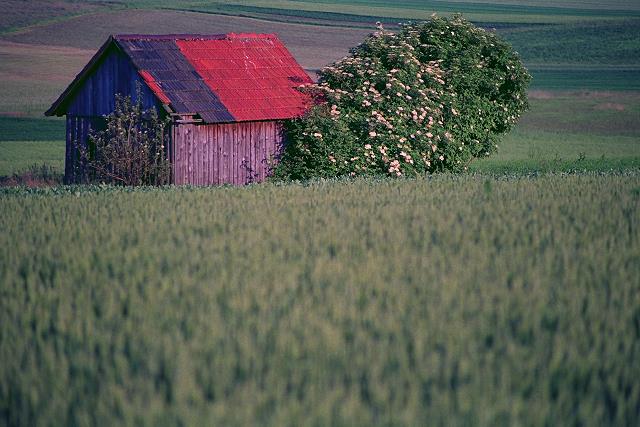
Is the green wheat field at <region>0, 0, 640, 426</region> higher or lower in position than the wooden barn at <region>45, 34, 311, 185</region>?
lower

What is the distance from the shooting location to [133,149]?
23.0 metres

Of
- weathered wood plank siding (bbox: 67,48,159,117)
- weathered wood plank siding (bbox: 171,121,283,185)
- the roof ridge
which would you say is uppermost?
the roof ridge

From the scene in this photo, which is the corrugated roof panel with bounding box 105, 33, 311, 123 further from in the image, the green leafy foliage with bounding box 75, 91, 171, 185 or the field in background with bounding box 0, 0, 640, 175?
the field in background with bounding box 0, 0, 640, 175

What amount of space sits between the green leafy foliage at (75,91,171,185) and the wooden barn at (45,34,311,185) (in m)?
0.27

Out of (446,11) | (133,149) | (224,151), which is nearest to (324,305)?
(133,149)

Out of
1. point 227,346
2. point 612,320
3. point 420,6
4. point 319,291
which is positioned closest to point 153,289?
point 319,291

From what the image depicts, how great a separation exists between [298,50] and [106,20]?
612 inches

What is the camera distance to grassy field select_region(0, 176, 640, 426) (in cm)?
527

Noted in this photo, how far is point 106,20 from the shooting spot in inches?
3019

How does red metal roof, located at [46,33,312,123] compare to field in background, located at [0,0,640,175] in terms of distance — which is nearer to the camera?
red metal roof, located at [46,33,312,123]

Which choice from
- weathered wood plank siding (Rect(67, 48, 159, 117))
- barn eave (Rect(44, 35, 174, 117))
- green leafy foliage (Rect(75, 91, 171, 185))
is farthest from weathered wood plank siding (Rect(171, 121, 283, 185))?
weathered wood plank siding (Rect(67, 48, 159, 117))

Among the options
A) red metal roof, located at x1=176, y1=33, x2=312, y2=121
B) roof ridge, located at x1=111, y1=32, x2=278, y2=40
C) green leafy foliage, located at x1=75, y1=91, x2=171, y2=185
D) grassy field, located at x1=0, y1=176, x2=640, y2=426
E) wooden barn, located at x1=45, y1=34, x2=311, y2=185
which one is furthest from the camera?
roof ridge, located at x1=111, y1=32, x2=278, y2=40

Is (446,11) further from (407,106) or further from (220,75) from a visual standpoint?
(220,75)

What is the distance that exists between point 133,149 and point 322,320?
17063mm
